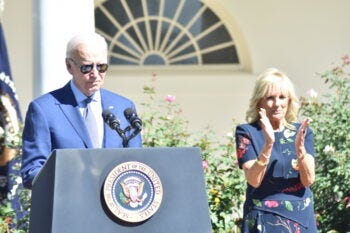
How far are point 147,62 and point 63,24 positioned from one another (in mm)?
4360

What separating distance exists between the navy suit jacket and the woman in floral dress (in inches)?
42.5

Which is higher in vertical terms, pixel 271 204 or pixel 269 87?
pixel 269 87

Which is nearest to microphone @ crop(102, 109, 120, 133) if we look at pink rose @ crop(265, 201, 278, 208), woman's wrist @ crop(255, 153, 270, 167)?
woman's wrist @ crop(255, 153, 270, 167)

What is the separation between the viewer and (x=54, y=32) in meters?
6.15

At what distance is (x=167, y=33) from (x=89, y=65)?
263 inches

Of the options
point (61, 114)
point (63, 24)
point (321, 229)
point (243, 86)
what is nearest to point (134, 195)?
point (61, 114)

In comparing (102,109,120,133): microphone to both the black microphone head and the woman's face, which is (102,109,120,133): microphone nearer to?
the black microphone head

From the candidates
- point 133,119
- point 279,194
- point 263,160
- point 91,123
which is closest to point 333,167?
point 279,194

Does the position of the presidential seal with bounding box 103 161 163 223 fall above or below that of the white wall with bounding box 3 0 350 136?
below

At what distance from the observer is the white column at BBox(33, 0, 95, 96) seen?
609 cm

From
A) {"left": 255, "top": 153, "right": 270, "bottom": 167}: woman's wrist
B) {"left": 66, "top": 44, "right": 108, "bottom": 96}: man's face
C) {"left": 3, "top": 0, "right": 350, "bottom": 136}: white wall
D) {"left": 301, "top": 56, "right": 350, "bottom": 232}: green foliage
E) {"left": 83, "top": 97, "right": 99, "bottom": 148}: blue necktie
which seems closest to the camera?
{"left": 66, "top": 44, "right": 108, "bottom": 96}: man's face

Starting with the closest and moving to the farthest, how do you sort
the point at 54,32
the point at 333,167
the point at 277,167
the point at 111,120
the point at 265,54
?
the point at 111,120 < the point at 277,167 < the point at 54,32 < the point at 333,167 < the point at 265,54

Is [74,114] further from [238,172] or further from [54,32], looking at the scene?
[238,172]

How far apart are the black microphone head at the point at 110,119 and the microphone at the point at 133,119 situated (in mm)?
81
